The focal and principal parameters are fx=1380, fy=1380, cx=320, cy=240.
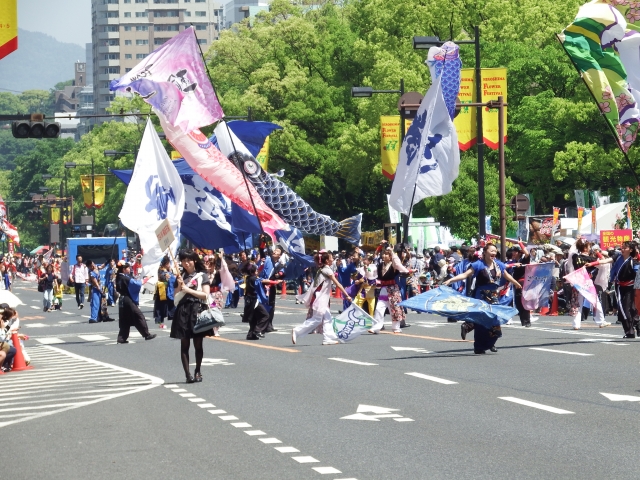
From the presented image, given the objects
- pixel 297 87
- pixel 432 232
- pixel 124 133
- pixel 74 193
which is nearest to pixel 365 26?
pixel 297 87

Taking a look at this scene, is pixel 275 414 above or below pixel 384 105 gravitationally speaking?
below

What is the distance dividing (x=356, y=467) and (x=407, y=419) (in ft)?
9.68

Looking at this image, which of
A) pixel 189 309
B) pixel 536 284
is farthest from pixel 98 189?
pixel 189 309

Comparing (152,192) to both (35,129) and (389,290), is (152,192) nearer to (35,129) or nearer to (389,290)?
(35,129)

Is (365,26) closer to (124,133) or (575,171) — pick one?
(575,171)

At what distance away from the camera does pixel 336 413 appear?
13289 mm

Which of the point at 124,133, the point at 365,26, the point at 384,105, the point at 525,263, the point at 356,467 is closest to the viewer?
the point at 356,467

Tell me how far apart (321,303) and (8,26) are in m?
10.5

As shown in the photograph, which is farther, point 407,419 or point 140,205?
point 140,205

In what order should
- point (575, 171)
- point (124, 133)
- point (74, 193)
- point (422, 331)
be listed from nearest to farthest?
point (422, 331) → point (575, 171) → point (124, 133) → point (74, 193)

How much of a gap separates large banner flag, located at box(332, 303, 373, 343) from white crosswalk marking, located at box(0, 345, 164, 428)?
14.1 ft

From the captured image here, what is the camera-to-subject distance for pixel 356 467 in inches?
388

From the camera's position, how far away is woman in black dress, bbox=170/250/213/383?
17172 millimetres

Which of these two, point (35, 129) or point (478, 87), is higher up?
point (478, 87)
